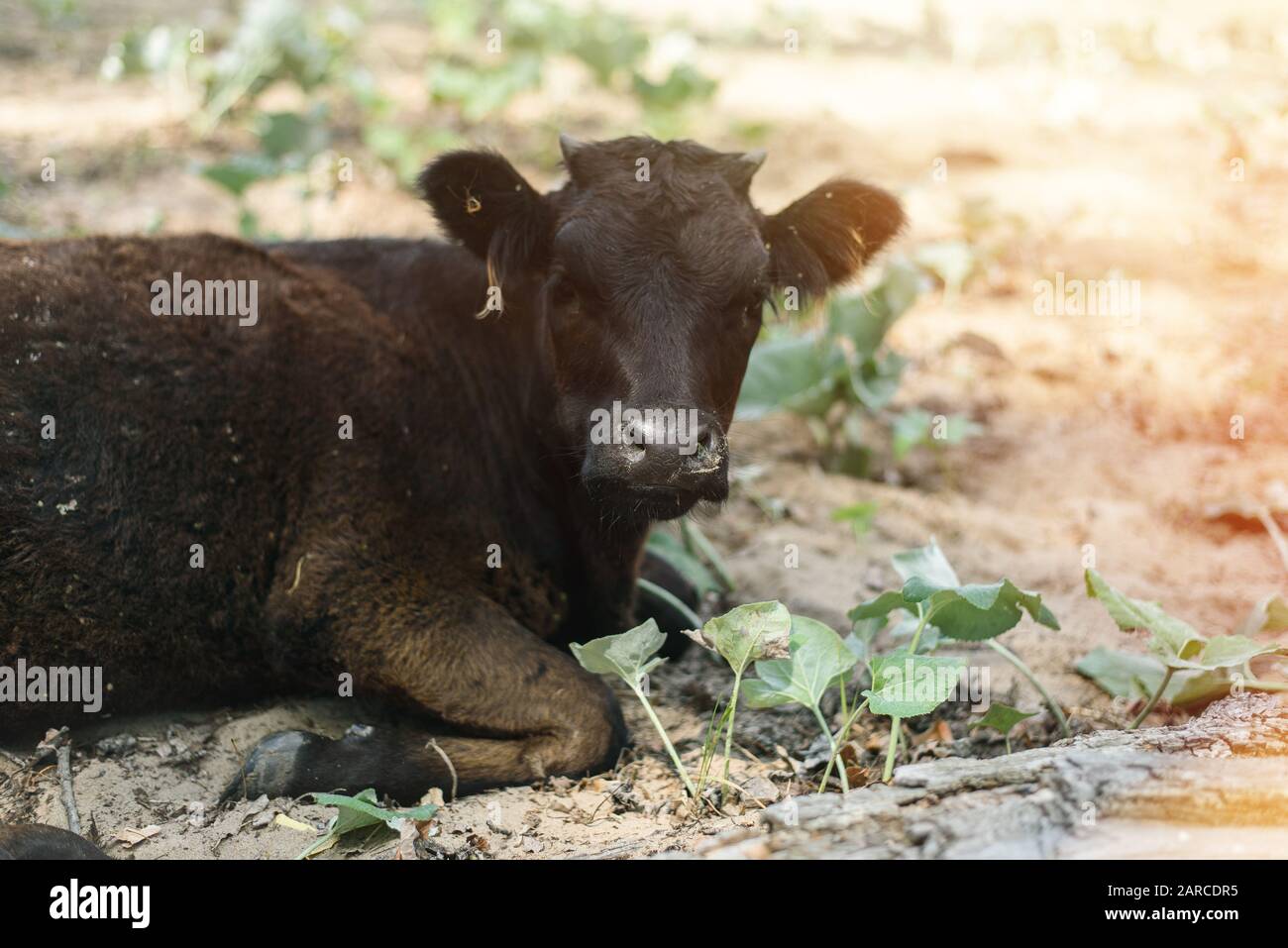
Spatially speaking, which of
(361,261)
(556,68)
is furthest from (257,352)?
(556,68)

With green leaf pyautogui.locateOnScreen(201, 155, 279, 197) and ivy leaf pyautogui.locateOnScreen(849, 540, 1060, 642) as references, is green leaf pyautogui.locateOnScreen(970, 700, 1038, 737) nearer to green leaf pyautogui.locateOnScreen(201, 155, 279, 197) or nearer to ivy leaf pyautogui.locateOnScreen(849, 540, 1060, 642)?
ivy leaf pyautogui.locateOnScreen(849, 540, 1060, 642)

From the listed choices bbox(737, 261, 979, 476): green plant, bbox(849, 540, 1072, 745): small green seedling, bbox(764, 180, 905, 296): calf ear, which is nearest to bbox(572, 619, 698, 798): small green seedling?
bbox(849, 540, 1072, 745): small green seedling

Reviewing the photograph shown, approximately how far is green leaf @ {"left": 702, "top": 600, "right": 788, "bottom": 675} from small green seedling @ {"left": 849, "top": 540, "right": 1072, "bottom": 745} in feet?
1.37

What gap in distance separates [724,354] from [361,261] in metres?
1.62

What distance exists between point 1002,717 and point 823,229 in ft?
6.77

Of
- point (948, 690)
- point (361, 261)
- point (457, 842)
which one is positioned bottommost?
point (457, 842)

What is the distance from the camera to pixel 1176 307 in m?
8.20

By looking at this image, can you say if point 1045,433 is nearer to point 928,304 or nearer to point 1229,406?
point 1229,406

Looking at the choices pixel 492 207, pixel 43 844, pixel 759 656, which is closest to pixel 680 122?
pixel 492 207

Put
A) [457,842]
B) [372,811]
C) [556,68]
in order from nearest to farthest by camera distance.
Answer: [372,811], [457,842], [556,68]

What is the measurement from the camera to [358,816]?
3457mm

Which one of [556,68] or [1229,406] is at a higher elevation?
[556,68]

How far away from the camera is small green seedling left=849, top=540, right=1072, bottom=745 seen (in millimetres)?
3750
